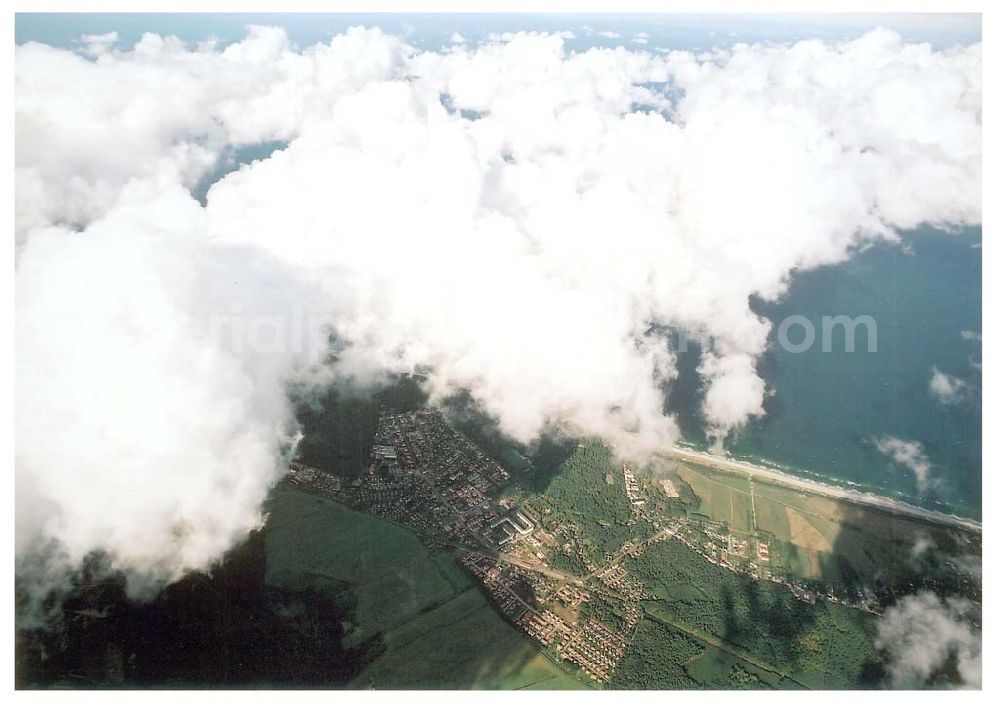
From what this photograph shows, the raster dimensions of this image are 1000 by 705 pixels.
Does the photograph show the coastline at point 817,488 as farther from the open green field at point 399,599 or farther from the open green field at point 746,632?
the open green field at point 399,599

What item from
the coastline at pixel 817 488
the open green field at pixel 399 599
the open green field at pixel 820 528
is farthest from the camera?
the coastline at pixel 817 488

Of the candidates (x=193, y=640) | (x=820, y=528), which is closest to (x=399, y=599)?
(x=193, y=640)

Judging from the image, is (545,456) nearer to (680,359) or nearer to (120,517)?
(680,359)

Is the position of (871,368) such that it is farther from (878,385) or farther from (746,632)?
(746,632)

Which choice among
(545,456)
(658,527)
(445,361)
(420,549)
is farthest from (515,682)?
(445,361)

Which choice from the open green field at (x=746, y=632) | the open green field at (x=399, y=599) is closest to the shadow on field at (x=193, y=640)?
the open green field at (x=399, y=599)

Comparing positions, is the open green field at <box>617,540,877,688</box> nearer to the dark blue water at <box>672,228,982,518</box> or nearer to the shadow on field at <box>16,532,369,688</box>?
the dark blue water at <box>672,228,982,518</box>
